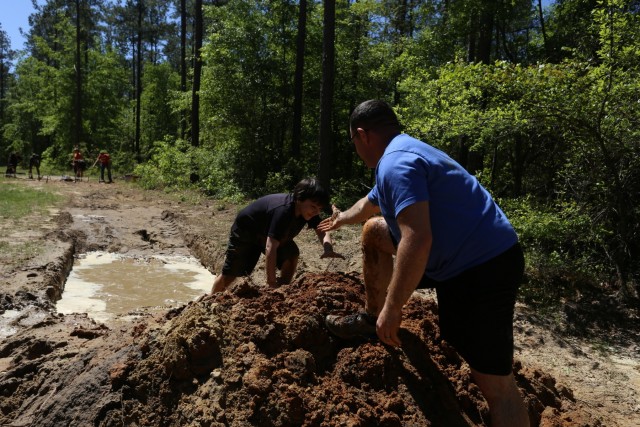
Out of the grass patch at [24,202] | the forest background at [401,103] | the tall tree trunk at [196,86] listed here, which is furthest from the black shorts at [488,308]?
the tall tree trunk at [196,86]

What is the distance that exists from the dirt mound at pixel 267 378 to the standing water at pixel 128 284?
3.37 m

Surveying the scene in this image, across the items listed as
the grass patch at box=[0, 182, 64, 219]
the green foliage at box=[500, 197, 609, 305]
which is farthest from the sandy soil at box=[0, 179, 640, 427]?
the grass patch at box=[0, 182, 64, 219]

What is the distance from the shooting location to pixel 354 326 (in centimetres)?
310

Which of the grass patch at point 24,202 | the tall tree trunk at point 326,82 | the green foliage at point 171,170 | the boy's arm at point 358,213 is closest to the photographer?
the boy's arm at point 358,213

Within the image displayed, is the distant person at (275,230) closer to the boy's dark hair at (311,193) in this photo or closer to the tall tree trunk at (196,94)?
the boy's dark hair at (311,193)

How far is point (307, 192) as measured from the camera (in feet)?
14.8

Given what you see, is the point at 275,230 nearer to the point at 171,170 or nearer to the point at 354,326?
the point at 354,326

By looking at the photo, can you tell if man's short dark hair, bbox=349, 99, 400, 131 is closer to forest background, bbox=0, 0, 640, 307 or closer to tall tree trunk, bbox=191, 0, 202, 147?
forest background, bbox=0, 0, 640, 307

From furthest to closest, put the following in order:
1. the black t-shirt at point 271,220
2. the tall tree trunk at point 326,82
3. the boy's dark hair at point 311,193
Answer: the tall tree trunk at point 326,82, the black t-shirt at point 271,220, the boy's dark hair at point 311,193

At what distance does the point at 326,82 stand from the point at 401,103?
18.4 feet

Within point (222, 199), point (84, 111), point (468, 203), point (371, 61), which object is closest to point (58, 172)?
point (84, 111)

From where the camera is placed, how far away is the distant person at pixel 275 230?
4602mm

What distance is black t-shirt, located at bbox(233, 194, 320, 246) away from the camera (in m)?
4.70

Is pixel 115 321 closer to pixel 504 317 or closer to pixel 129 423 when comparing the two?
pixel 129 423
